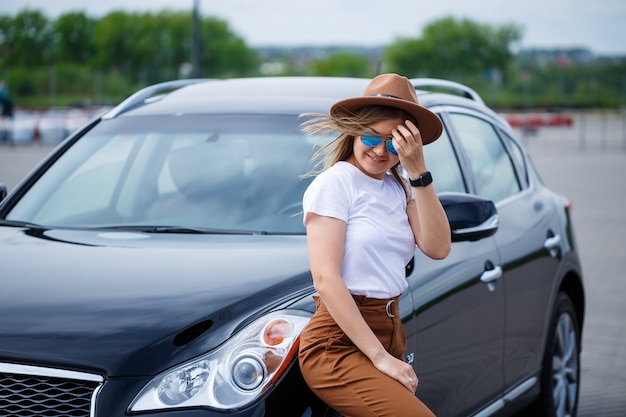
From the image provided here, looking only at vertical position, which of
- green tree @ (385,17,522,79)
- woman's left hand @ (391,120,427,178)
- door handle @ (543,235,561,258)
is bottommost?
green tree @ (385,17,522,79)

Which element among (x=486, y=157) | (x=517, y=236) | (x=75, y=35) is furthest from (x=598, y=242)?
(x=75, y=35)

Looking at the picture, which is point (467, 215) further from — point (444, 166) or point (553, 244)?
point (553, 244)

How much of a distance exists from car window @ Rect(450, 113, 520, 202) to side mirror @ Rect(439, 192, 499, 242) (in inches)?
34.8

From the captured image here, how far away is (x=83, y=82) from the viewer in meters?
58.8

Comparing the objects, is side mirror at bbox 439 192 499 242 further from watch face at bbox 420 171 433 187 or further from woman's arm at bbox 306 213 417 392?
woman's arm at bbox 306 213 417 392

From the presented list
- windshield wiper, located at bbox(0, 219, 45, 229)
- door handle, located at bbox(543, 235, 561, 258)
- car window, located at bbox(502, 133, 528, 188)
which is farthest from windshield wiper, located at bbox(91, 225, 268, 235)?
car window, located at bbox(502, 133, 528, 188)

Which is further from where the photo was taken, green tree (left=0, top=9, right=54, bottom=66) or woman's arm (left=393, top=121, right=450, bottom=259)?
green tree (left=0, top=9, right=54, bottom=66)

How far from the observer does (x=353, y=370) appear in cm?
278

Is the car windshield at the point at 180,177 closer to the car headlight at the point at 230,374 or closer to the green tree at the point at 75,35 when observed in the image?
the car headlight at the point at 230,374

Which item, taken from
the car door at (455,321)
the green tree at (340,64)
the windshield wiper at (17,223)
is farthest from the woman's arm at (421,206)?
the green tree at (340,64)

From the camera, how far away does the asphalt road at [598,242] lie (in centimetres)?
663

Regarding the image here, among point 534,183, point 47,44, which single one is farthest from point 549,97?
point 534,183

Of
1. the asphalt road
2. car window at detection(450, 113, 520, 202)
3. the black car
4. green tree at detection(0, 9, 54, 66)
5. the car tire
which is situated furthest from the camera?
green tree at detection(0, 9, 54, 66)

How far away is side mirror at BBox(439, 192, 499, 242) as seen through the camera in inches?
149
